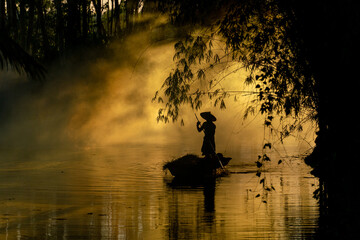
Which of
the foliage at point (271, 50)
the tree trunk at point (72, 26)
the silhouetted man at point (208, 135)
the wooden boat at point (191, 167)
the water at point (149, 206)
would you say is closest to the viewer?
the foliage at point (271, 50)

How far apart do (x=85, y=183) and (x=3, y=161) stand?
1021 cm

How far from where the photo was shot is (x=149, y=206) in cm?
1299

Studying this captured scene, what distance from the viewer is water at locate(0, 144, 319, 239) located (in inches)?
397

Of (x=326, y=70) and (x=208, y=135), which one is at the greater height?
(x=326, y=70)

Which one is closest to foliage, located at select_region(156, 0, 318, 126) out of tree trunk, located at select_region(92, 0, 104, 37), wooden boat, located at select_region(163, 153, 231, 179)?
wooden boat, located at select_region(163, 153, 231, 179)

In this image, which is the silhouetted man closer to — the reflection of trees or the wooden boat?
the wooden boat

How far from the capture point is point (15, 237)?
9.65 meters

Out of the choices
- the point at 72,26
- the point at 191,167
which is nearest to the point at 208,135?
the point at 191,167

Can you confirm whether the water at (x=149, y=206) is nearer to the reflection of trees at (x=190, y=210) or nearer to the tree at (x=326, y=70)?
the reflection of trees at (x=190, y=210)

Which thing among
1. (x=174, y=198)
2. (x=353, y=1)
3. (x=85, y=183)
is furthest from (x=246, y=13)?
(x=85, y=183)

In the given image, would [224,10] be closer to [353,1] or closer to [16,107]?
[353,1]

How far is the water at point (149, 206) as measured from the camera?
10.1m

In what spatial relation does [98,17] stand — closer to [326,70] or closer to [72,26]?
[72,26]

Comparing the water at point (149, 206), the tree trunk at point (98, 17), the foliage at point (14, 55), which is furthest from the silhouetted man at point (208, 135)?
the tree trunk at point (98, 17)
